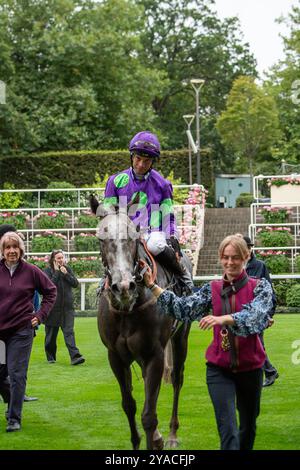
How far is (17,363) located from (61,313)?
513cm

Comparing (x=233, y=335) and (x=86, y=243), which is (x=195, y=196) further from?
(x=233, y=335)

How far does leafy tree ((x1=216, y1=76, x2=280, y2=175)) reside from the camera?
50500 mm

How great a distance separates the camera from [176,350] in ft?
28.5

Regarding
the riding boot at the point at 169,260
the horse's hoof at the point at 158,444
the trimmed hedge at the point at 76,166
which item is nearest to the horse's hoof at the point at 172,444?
the horse's hoof at the point at 158,444

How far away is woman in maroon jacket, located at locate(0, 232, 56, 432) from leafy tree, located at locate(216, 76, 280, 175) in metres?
42.3

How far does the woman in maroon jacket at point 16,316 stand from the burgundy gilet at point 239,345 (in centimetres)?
281

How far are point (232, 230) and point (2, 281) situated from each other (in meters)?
23.0

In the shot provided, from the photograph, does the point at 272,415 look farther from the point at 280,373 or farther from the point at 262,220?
the point at 262,220

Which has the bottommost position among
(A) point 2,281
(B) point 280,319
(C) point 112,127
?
(B) point 280,319

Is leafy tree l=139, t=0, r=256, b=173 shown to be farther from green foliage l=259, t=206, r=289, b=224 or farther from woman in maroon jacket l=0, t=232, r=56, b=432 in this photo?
woman in maroon jacket l=0, t=232, r=56, b=432

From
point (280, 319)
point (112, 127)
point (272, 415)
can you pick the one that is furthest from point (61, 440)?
point (112, 127)

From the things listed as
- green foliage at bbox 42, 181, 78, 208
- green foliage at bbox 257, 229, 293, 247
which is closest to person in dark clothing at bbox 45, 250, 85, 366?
green foliage at bbox 257, 229, 293, 247

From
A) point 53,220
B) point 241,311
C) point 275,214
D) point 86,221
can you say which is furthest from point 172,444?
point 53,220

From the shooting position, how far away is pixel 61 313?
44.6ft
